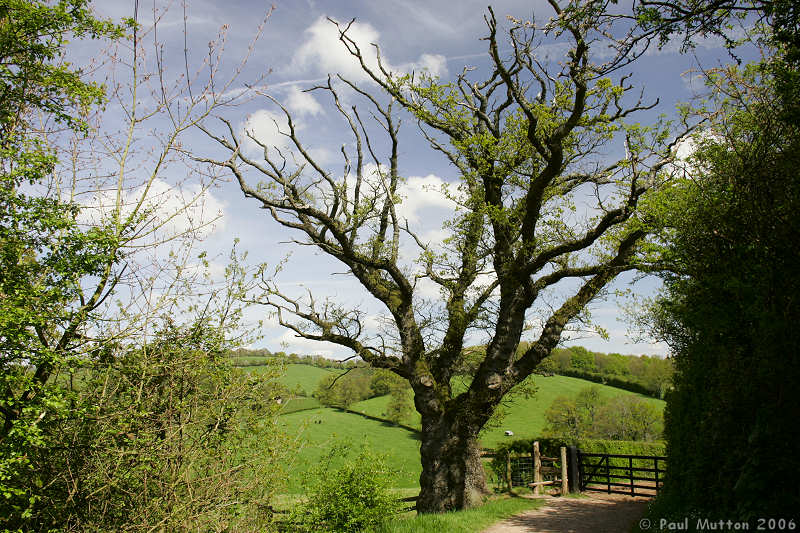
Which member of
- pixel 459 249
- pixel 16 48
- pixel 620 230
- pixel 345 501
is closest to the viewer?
pixel 16 48

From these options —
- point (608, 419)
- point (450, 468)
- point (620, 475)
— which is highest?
point (450, 468)

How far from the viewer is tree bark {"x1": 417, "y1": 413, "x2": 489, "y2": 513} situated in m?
12.6

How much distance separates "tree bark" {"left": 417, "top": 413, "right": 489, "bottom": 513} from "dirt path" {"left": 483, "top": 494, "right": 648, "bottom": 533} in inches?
62.5

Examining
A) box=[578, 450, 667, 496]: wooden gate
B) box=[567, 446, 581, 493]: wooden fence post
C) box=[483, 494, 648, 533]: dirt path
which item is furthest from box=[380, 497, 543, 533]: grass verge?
box=[578, 450, 667, 496]: wooden gate

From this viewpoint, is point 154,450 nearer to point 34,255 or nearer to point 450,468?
point 34,255

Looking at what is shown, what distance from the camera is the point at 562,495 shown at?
49.5 ft

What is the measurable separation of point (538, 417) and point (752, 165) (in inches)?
1987

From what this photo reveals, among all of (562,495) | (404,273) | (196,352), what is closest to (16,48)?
(196,352)

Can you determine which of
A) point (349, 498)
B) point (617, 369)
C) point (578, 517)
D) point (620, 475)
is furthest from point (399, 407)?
point (349, 498)

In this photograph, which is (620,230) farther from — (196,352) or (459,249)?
(196,352)

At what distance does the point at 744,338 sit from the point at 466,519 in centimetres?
756

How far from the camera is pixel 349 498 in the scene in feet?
34.4

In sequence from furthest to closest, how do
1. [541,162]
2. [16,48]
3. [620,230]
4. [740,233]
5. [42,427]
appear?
[541,162] < [620,230] < [16,48] < [42,427] < [740,233]

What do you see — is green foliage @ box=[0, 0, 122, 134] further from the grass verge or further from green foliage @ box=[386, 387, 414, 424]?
green foliage @ box=[386, 387, 414, 424]
